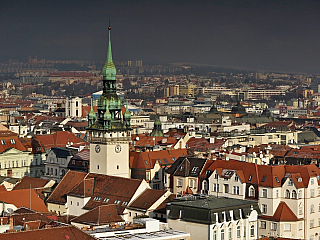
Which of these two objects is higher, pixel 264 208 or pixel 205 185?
pixel 205 185

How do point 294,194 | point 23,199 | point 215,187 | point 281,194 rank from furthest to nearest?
point 215,187 → point 23,199 → point 281,194 → point 294,194

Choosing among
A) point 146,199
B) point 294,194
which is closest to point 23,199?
point 146,199

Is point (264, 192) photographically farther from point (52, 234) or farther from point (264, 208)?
point (52, 234)

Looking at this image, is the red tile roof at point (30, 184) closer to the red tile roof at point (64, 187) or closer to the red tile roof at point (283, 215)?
the red tile roof at point (64, 187)

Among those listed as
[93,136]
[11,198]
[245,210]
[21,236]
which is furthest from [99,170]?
[21,236]

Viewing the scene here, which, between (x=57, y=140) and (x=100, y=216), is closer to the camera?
(x=100, y=216)
